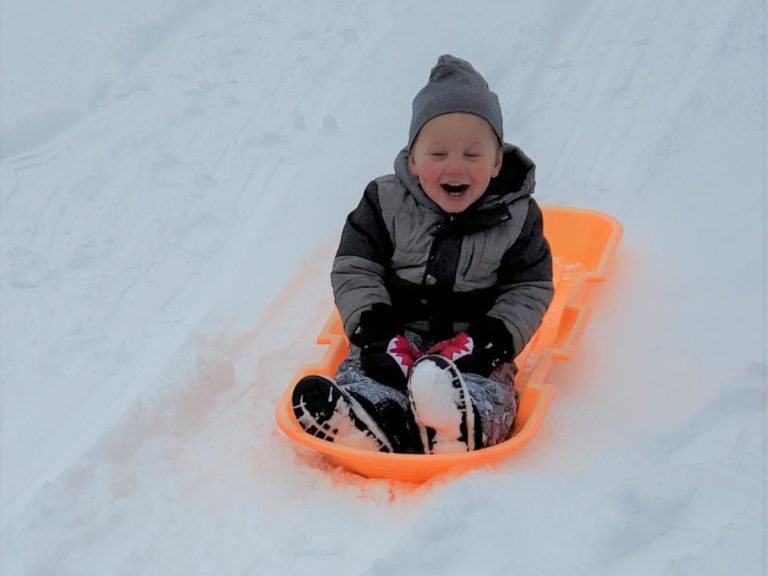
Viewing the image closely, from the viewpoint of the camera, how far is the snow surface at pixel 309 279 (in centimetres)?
202

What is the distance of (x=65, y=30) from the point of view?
4.40 metres

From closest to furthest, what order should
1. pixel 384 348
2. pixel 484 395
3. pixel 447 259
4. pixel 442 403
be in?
pixel 442 403 < pixel 484 395 < pixel 384 348 < pixel 447 259

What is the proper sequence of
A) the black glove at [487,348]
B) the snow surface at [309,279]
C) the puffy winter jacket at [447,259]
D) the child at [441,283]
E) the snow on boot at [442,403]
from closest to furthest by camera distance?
1. the snow surface at [309,279]
2. the snow on boot at [442,403]
3. the child at [441,283]
4. the black glove at [487,348]
5. the puffy winter jacket at [447,259]

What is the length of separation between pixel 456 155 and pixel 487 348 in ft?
1.50

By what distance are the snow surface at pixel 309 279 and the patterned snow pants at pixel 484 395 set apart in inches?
3.4

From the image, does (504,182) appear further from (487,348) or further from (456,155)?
(487,348)

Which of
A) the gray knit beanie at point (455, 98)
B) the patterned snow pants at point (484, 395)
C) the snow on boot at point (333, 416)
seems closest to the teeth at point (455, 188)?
the gray knit beanie at point (455, 98)

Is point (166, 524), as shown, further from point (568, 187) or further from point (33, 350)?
point (568, 187)

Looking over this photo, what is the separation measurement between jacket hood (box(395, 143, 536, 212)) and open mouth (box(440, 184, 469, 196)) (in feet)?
0.24

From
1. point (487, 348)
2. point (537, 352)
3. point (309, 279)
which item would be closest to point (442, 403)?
point (487, 348)

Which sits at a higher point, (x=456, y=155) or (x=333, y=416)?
(x=456, y=155)

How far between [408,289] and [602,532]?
87 cm

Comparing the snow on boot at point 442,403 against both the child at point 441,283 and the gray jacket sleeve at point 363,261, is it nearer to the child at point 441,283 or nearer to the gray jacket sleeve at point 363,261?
the child at point 441,283

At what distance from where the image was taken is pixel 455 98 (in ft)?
7.78
